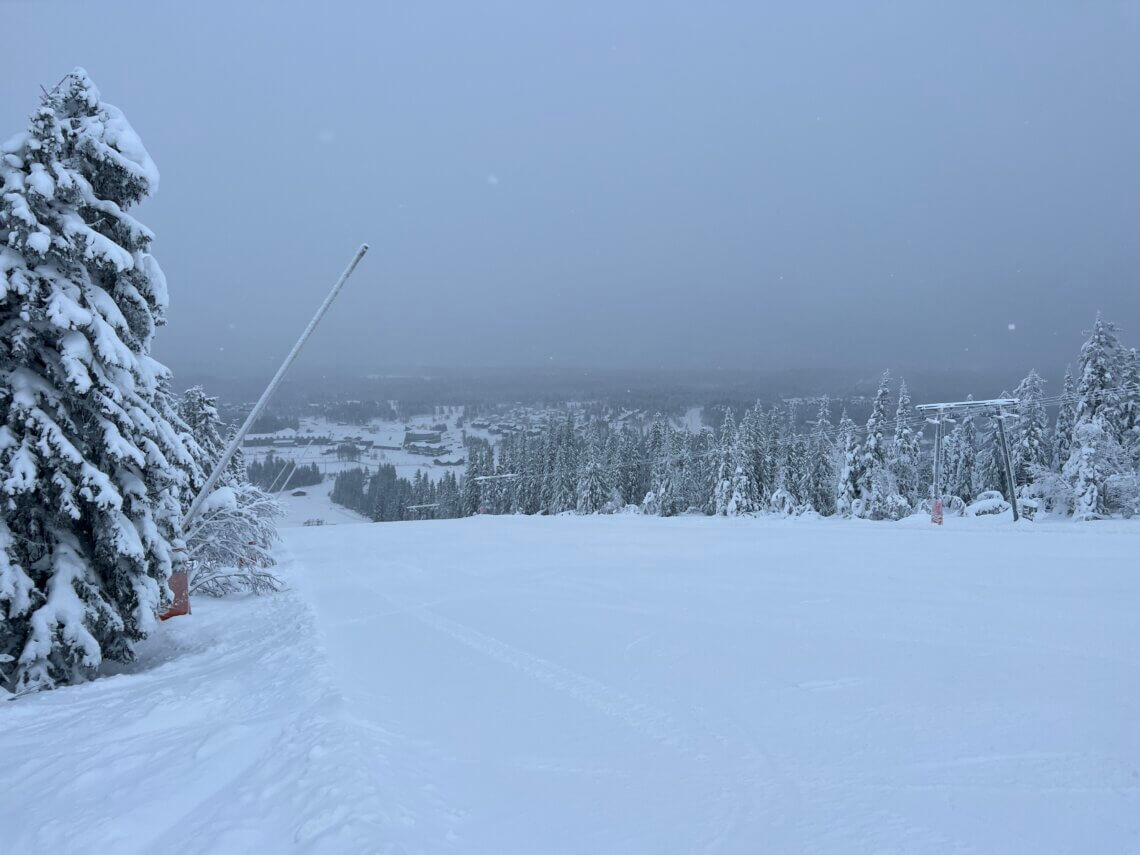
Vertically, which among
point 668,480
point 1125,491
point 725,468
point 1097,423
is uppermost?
point 1097,423

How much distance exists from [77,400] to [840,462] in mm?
53218

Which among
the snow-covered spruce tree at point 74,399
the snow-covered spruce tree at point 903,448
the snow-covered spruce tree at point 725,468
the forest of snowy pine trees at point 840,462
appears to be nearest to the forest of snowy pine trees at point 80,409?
the snow-covered spruce tree at point 74,399

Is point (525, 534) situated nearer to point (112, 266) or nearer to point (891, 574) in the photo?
point (891, 574)

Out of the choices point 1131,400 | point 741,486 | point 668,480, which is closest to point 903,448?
point 741,486

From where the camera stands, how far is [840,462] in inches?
2094

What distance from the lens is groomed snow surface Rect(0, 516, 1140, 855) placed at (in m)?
3.77

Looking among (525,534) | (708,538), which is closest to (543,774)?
(708,538)

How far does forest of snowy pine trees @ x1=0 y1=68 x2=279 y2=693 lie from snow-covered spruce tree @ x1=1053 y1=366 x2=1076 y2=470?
46646mm

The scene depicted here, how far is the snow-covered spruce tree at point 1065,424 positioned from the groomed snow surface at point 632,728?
1421 inches

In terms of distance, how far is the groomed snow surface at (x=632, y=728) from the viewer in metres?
3.77

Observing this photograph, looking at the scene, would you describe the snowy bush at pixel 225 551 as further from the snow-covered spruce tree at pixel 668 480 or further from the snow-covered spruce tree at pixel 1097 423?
the snow-covered spruce tree at pixel 668 480

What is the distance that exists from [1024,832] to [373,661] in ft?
21.3

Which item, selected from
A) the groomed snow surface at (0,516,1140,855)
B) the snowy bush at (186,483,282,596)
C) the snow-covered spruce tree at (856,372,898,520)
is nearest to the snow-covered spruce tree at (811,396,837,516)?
the snow-covered spruce tree at (856,372,898,520)

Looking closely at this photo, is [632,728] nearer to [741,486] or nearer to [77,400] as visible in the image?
[77,400]
